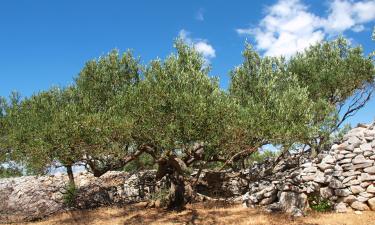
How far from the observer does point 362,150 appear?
27141 mm

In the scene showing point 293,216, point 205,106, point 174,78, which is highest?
point 174,78

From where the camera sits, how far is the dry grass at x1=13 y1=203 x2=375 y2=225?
963 inches

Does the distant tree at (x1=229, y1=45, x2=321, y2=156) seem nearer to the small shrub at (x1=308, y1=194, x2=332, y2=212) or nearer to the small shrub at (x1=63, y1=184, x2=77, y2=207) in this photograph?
the small shrub at (x1=308, y1=194, x2=332, y2=212)

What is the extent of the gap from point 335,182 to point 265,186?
600 cm

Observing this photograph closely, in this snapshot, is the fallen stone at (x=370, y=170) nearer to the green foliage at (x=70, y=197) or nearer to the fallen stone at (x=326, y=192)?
the fallen stone at (x=326, y=192)

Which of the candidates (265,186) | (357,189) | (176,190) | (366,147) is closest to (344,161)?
(366,147)

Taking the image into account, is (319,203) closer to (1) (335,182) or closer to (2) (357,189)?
(1) (335,182)

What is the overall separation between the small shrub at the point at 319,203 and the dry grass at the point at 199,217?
3.25ft

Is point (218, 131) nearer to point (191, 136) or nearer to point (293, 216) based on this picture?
point (191, 136)

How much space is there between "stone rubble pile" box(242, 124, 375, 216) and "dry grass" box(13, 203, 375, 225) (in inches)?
45.8

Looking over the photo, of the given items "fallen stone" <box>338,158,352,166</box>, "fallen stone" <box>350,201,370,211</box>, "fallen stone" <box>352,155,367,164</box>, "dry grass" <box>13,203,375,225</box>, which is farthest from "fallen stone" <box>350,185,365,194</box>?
"fallen stone" <box>338,158,352,166</box>

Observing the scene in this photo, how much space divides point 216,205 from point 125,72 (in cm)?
1292

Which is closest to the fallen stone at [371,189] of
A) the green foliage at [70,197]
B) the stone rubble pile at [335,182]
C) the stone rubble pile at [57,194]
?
the stone rubble pile at [335,182]

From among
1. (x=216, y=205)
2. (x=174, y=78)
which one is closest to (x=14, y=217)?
(x=216, y=205)
